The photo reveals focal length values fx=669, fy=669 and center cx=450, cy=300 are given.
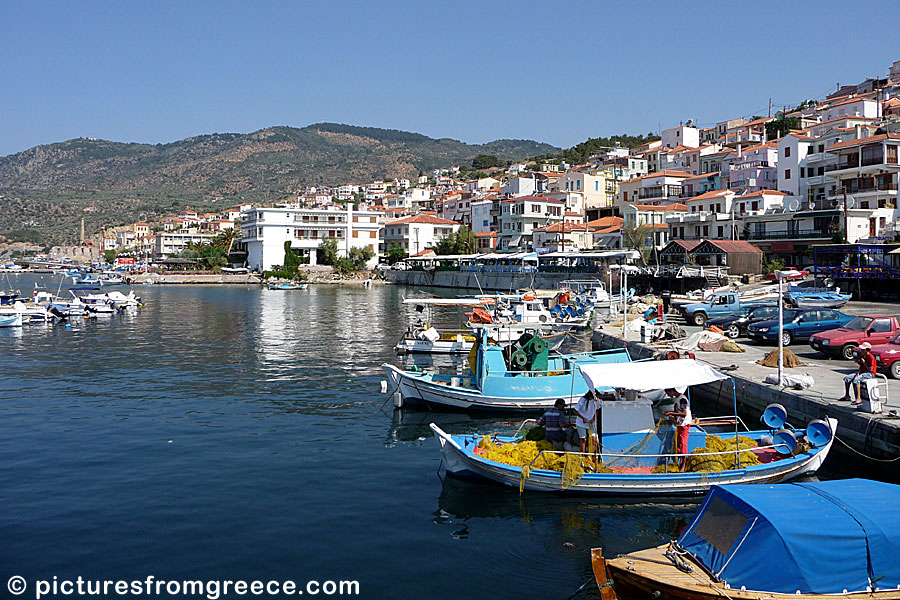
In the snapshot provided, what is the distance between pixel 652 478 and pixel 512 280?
65.3 meters

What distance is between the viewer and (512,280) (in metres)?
78.1

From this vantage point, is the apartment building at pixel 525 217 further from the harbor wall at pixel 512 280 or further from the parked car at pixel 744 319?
the parked car at pixel 744 319

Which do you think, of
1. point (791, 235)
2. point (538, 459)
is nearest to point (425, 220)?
point (791, 235)

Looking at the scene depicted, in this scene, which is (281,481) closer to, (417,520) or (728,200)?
(417,520)

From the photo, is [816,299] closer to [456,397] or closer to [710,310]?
[710,310]

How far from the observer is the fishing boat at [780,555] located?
791 cm

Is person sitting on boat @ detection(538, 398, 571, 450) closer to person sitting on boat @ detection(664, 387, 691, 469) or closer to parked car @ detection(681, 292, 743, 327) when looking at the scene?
person sitting on boat @ detection(664, 387, 691, 469)

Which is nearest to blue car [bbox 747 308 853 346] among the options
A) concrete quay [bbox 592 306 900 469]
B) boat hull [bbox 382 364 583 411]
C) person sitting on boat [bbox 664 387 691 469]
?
concrete quay [bbox 592 306 900 469]

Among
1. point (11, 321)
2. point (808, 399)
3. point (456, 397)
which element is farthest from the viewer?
point (11, 321)

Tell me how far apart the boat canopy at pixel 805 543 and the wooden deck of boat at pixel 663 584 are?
A: 126 mm

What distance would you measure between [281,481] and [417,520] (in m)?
3.76

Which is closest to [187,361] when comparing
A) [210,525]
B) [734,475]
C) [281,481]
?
[281,481]

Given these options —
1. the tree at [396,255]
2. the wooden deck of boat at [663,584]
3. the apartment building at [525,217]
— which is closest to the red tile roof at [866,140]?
the apartment building at [525,217]

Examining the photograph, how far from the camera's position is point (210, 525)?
12461mm
